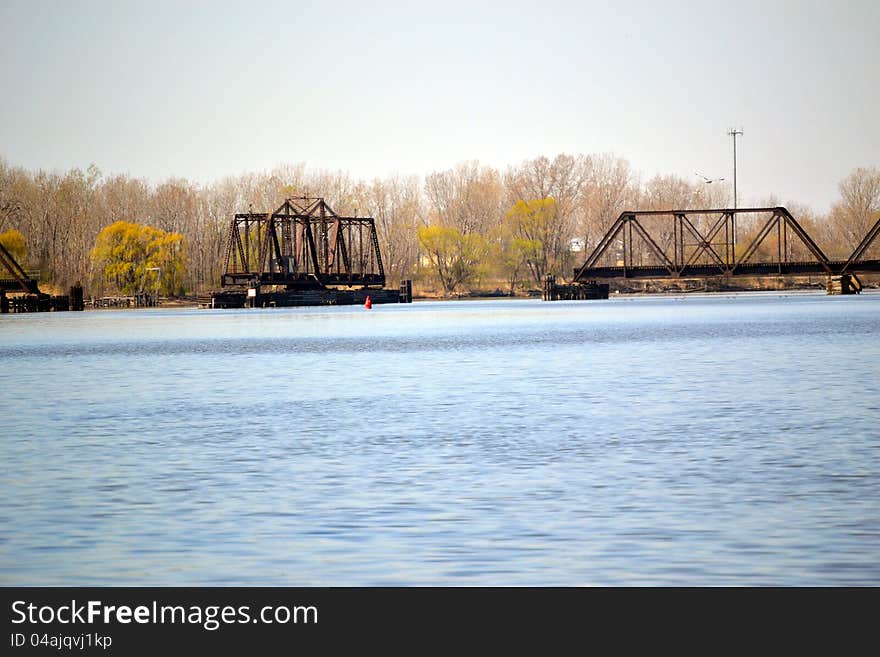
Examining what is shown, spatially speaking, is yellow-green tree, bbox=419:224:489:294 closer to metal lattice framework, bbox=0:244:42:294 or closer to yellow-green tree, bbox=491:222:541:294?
yellow-green tree, bbox=491:222:541:294

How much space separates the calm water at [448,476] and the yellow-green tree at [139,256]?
103955 mm

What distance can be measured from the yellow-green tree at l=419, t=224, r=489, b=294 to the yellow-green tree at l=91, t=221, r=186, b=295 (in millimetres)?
26903

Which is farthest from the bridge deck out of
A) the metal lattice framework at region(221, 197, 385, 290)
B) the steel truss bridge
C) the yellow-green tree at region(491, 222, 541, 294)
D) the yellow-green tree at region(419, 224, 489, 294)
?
the steel truss bridge

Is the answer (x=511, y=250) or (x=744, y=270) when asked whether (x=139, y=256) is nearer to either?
(x=511, y=250)

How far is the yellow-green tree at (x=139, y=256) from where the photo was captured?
459ft

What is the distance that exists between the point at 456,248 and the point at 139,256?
113 ft

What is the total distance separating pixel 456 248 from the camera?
506 ft

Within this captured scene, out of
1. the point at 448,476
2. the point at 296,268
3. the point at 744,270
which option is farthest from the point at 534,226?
the point at 448,476

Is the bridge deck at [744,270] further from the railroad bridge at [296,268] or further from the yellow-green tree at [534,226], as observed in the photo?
the railroad bridge at [296,268]

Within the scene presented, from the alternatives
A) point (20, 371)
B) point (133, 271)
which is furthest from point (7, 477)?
point (133, 271)

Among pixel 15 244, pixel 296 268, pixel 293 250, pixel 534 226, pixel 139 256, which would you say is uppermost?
pixel 534 226

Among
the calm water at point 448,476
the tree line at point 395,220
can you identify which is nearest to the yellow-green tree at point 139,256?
the tree line at point 395,220
